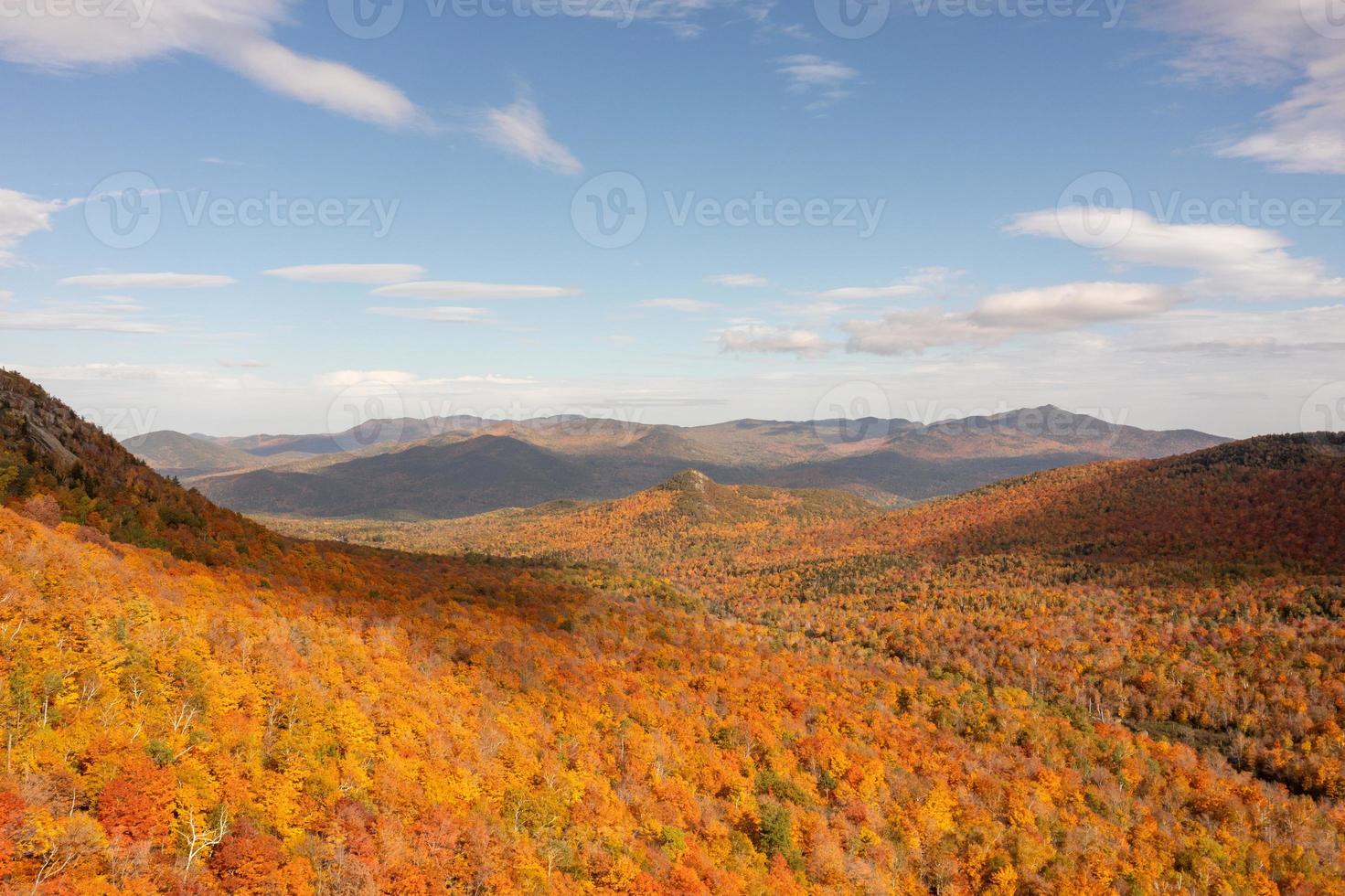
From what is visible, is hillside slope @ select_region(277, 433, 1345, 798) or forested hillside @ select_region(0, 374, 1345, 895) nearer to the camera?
forested hillside @ select_region(0, 374, 1345, 895)

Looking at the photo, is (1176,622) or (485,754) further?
(1176,622)

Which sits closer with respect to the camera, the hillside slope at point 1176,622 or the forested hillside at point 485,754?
the forested hillside at point 485,754

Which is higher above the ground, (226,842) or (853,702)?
(226,842)

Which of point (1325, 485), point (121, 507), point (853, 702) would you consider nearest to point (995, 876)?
point (853, 702)

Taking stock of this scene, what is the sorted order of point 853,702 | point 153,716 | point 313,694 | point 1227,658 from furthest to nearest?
1. point 1227,658
2. point 853,702
3. point 313,694
4. point 153,716

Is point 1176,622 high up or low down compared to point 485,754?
down

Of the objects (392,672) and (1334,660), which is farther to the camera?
(1334,660)

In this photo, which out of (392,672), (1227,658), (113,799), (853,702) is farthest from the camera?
(1227,658)

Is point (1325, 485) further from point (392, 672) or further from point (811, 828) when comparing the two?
point (392, 672)

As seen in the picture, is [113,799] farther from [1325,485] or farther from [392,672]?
[1325,485]

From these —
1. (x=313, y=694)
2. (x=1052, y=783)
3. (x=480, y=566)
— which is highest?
(x=313, y=694)

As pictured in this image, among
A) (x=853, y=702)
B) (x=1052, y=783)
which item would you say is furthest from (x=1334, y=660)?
(x=853, y=702)
